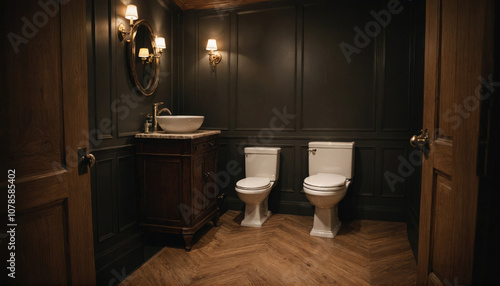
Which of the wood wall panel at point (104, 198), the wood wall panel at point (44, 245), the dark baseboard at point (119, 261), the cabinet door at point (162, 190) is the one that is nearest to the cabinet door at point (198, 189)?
the cabinet door at point (162, 190)

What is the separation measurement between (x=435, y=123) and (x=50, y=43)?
58.2 inches

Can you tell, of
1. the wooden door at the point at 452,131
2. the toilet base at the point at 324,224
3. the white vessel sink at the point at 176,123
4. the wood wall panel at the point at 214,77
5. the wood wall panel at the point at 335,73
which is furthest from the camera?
the wood wall panel at the point at 214,77

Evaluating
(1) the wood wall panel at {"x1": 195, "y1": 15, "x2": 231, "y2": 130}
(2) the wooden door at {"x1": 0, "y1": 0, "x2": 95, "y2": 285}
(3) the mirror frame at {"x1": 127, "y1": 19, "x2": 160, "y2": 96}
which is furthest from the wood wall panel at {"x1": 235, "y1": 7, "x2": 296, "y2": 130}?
(2) the wooden door at {"x1": 0, "y1": 0, "x2": 95, "y2": 285}

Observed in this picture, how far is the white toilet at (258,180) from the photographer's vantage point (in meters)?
2.92

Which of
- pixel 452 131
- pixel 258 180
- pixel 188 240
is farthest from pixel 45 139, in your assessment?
pixel 258 180

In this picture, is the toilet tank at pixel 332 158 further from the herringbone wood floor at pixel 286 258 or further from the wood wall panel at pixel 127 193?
the wood wall panel at pixel 127 193

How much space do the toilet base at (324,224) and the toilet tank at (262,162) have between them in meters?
0.59

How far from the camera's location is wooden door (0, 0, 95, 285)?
0.96 m

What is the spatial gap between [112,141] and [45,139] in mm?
1222

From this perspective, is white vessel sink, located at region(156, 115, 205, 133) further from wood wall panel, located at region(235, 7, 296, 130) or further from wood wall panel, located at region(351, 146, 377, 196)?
wood wall panel, located at region(351, 146, 377, 196)

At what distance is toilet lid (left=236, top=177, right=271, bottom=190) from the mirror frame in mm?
1155

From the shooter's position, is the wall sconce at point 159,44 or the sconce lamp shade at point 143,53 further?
the wall sconce at point 159,44

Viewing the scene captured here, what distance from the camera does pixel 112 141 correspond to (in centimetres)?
227

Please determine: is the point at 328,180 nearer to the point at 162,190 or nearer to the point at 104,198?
the point at 162,190
